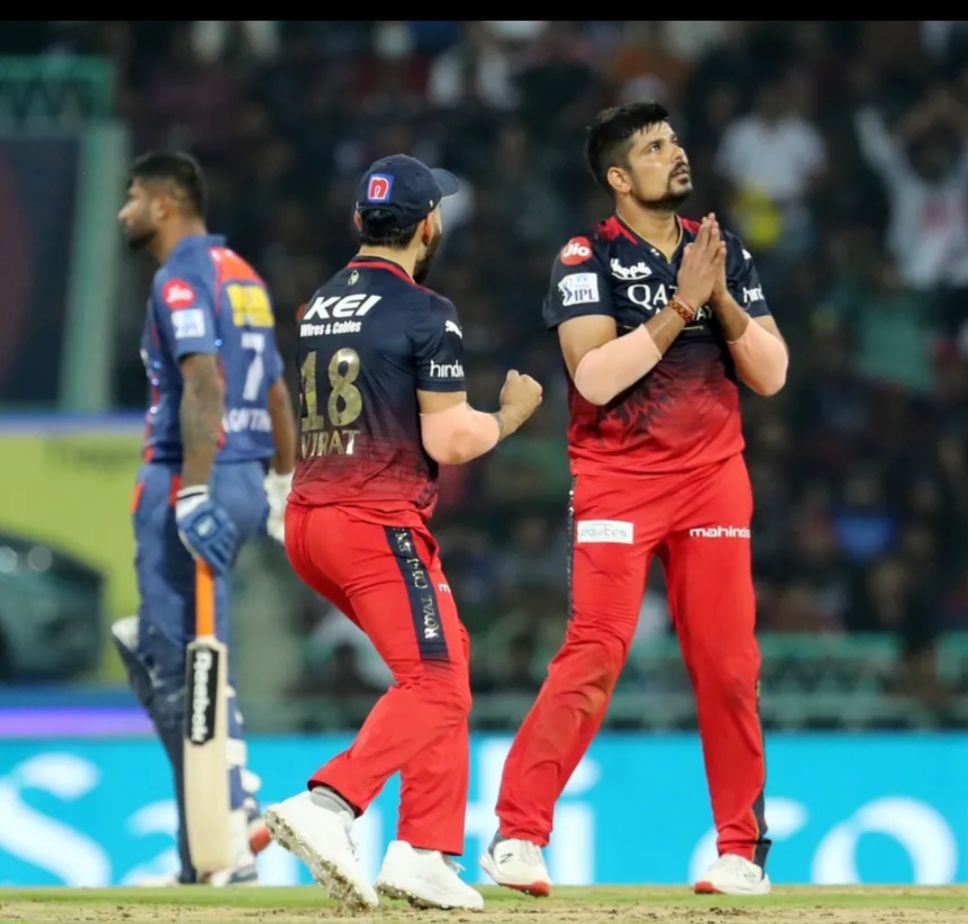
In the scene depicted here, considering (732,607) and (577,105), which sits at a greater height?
(577,105)

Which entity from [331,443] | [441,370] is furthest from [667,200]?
[331,443]

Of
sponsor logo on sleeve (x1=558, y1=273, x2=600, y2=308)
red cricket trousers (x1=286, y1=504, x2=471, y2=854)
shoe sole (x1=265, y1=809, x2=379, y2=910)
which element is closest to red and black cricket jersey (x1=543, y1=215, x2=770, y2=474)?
sponsor logo on sleeve (x1=558, y1=273, x2=600, y2=308)

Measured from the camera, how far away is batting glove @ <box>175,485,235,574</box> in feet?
25.3

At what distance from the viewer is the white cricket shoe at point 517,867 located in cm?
661

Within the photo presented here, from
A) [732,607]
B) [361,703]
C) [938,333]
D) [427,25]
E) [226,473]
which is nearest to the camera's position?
→ [732,607]

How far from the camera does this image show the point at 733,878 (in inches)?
268

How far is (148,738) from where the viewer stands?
1063 cm

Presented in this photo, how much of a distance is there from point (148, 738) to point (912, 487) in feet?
18.4

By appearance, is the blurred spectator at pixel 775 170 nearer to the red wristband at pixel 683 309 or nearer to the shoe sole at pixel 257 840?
the shoe sole at pixel 257 840

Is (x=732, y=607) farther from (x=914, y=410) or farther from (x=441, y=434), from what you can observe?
(x=914, y=410)

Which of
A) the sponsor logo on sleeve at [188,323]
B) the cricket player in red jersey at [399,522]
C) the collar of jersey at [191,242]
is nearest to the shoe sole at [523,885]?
the cricket player in red jersey at [399,522]

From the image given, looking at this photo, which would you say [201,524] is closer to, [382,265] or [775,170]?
[382,265]

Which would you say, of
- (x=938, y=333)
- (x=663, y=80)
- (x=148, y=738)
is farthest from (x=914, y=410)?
(x=148, y=738)

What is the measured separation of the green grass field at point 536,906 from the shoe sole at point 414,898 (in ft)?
0.11
